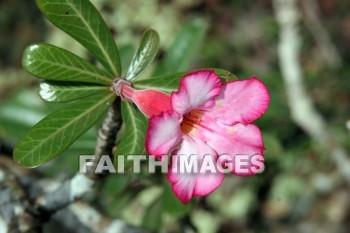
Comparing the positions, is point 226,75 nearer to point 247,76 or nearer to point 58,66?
point 58,66

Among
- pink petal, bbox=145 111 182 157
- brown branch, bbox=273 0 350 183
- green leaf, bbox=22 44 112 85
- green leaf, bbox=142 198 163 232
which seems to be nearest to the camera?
pink petal, bbox=145 111 182 157

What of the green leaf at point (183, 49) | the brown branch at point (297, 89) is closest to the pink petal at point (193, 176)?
the green leaf at point (183, 49)

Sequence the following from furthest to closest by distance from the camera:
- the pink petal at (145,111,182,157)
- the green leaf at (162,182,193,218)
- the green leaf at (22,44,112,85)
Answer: the green leaf at (162,182,193,218) → the green leaf at (22,44,112,85) → the pink petal at (145,111,182,157)

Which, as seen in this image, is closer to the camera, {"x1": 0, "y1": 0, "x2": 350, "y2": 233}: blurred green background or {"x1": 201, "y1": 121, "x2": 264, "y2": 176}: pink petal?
{"x1": 201, "y1": 121, "x2": 264, "y2": 176}: pink petal

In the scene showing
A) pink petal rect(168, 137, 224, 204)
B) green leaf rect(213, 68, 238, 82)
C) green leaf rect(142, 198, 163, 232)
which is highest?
green leaf rect(213, 68, 238, 82)

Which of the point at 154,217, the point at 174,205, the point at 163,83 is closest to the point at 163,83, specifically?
the point at 163,83

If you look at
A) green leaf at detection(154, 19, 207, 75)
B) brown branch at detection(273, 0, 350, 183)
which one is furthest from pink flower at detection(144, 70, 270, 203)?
brown branch at detection(273, 0, 350, 183)

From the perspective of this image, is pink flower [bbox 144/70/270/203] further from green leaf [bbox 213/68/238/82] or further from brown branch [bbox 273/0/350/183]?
brown branch [bbox 273/0/350/183]
